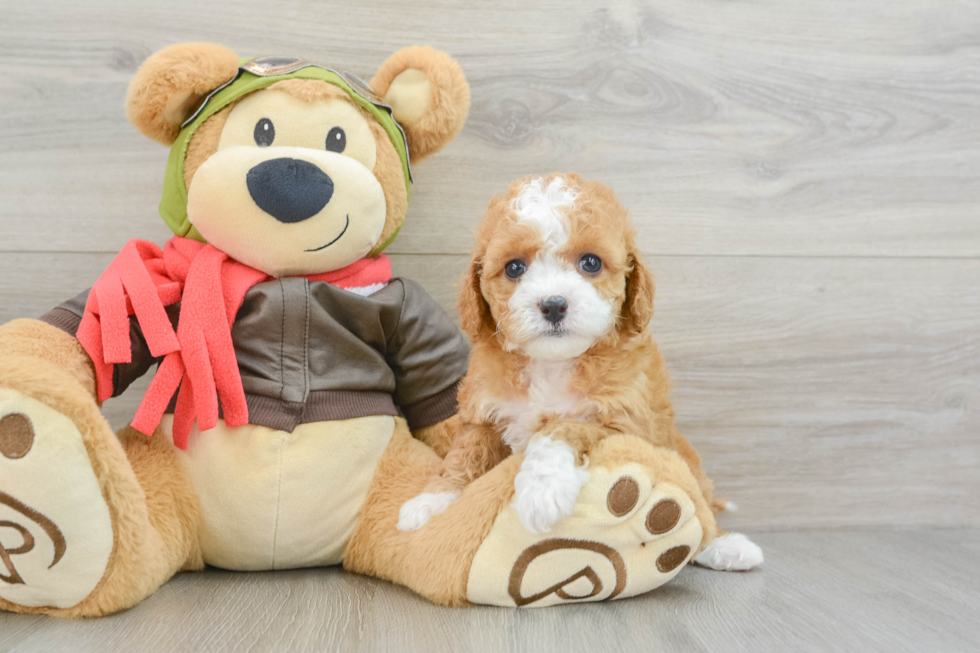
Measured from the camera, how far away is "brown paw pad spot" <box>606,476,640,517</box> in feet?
2.77

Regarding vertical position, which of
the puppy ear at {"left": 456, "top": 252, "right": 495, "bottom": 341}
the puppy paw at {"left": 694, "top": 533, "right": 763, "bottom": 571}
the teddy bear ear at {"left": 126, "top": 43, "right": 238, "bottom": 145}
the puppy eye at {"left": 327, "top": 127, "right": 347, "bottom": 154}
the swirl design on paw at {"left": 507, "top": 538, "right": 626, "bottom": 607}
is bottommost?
the puppy paw at {"left": 694, "top": 533, "right": 763, "bottom": 571}

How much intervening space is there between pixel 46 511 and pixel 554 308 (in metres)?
0.62

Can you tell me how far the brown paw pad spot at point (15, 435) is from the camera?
81 centimetres

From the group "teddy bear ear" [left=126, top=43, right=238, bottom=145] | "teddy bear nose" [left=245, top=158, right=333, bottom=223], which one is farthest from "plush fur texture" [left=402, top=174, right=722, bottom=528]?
"teddy bear ear" [left=126, top=43, right=238, bottom=145]

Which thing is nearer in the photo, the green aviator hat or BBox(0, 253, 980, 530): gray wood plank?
the green aviator hat

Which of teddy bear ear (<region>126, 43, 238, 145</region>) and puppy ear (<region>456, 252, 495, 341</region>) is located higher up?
teddy bear ear (<region>126, 43, 238, 145</region>)

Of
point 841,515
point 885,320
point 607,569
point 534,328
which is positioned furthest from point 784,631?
point 885,320

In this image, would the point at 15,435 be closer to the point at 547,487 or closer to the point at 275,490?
the point at 275,490

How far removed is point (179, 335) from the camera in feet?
3.25

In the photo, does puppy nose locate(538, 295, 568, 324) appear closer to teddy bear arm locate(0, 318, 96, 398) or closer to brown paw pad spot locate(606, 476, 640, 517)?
brown paw pad spot locate(606, 476, 640, 517)

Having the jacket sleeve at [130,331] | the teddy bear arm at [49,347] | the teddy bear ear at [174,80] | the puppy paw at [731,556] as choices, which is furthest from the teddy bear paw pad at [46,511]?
the puppy paw at [731,556]

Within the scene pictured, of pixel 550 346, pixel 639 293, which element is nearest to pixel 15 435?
pixel 550 346

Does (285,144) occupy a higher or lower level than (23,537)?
higher

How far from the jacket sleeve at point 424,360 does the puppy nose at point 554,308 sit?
13.4 inches
